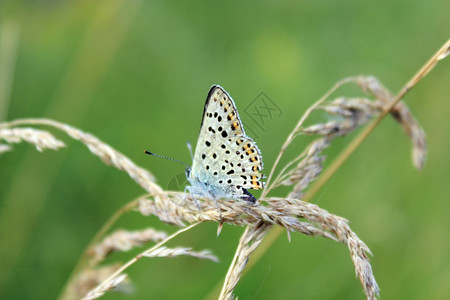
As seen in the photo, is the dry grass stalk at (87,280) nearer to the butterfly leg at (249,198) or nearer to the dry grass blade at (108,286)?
the dry grass blade at (108,286)

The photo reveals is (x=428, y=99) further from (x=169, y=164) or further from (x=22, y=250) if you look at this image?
(x=22, y=250)

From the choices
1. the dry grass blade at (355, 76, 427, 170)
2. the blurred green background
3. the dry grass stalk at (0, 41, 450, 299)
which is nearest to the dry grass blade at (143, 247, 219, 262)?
the dry grass stalk at (0, 41, 450, 299)

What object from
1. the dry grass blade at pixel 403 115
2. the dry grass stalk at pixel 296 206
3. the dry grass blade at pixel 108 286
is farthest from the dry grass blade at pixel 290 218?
the dry grass blade at pixel 403 115

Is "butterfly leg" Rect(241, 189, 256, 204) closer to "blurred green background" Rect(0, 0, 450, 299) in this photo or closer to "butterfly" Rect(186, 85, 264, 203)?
"butterfly" Rect(186, 85, 264, 203)

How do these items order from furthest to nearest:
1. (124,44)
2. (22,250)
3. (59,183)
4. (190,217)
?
(124,44) → (59,183) → (22,250) → (190,217)

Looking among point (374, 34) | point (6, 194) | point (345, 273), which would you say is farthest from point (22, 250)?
point (374, 34)
